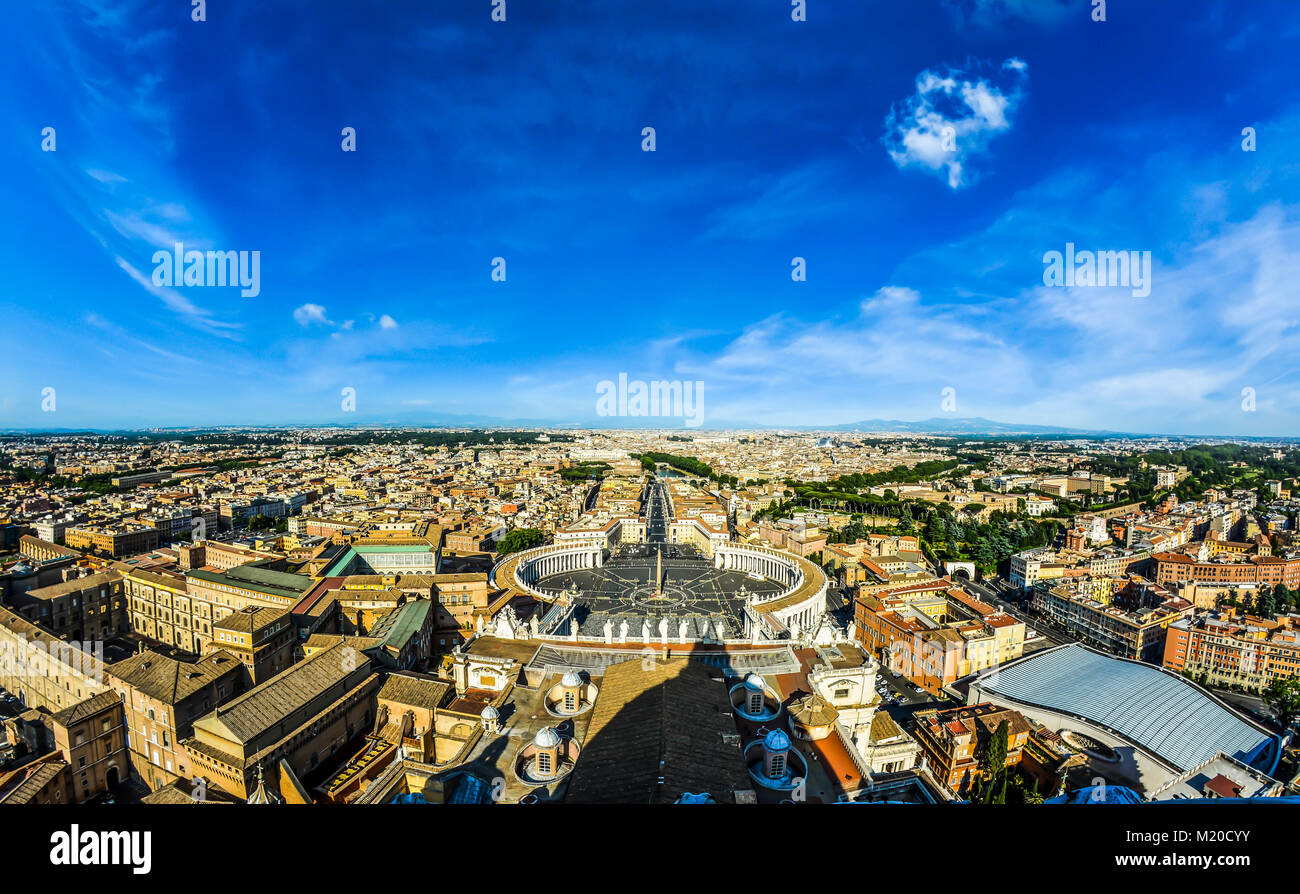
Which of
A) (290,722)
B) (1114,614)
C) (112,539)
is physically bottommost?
(1114,614)

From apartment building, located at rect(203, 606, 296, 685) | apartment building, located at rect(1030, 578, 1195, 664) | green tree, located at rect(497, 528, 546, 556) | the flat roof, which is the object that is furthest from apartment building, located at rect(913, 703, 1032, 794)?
green tree, located at rect(497, 528, 546, 556)

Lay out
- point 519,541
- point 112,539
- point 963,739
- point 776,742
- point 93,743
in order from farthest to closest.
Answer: point 519,541 < point 112,539 < point 963,739 < point 93,743 < point 776,742

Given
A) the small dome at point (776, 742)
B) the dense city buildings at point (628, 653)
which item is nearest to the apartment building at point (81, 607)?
the dense city buildings at point (628, 653)

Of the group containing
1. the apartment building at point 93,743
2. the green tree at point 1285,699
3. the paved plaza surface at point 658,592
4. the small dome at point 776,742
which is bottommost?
the green tree at point 1285,699

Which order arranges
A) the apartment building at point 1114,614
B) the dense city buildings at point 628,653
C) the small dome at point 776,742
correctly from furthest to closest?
the apartment building at point 1114,614
the dense city buildings at point 628,653
the small dome at point 776,742

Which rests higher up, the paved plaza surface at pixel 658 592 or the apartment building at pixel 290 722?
the apartment building at pixel 290 722

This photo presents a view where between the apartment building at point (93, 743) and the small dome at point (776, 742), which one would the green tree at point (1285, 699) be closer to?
the small dome at point (776, 742)

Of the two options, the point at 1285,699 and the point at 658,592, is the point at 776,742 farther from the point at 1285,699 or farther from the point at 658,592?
the point at 1285,699

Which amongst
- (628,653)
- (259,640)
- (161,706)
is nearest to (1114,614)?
(628,653)
